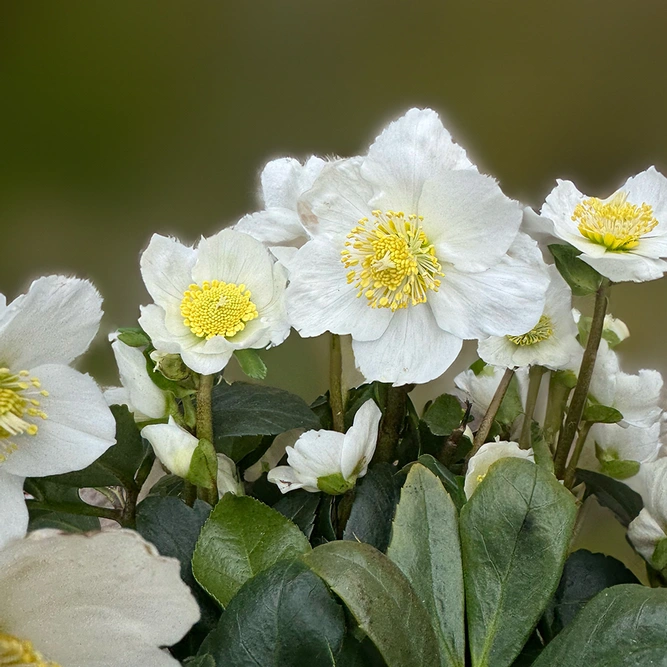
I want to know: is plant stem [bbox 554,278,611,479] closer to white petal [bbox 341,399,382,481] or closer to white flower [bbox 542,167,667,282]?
white flower [bbox 542,167,667,282]

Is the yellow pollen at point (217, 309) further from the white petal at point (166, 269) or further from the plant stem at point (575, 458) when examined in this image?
the plant stem at point (575, 458)

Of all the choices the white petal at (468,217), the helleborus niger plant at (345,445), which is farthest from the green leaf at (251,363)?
the white petal at (468,217)

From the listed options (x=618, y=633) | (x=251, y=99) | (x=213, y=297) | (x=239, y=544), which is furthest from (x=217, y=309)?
(x=251, y=99)

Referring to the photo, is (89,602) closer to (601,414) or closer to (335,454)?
(335,454)

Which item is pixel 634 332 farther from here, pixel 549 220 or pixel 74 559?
pixel 74 559

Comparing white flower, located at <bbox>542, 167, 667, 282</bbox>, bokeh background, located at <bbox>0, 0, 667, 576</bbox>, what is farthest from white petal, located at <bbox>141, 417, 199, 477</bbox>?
bokeh background, located at <bbox>0, 0, 667, 576</bbox>
